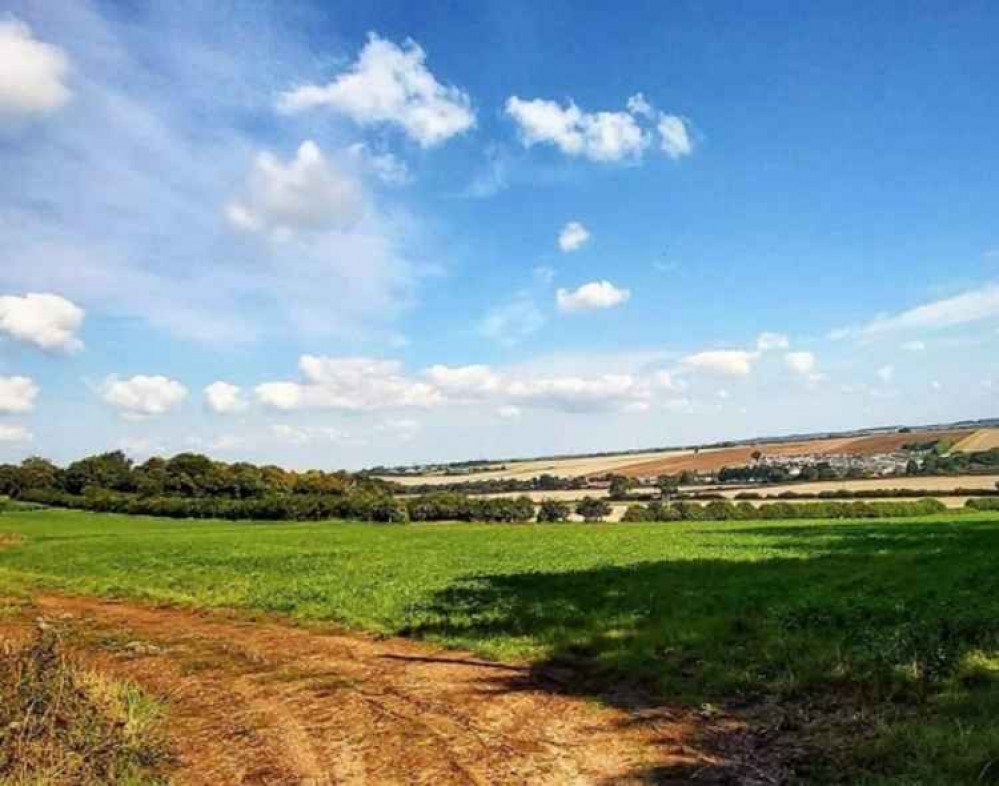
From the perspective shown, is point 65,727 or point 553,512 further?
point 553,512

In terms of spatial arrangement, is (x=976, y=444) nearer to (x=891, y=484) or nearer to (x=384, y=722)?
(x=891, y=484)

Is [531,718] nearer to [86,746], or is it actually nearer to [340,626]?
[86,746]

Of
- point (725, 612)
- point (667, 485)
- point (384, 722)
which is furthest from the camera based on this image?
point (667, 485)

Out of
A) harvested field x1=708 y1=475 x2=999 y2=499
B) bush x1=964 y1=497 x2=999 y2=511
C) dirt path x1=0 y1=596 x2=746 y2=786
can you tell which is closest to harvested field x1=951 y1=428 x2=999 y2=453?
harvested field x1=708 y1=475 x2=999 y2=499

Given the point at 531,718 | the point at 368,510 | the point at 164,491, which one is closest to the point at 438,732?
the point at 531,718

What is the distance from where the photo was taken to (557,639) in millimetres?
15047

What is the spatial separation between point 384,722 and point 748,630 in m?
7.74

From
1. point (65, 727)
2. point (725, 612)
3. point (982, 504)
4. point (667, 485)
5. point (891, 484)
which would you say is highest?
point (65, 727)

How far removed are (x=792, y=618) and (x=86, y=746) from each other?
41.5 feet

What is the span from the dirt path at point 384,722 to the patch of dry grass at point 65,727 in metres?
0.56

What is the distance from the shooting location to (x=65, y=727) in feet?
29.2

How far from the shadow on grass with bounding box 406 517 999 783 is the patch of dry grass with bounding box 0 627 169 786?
5.64m

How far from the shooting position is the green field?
932 centimetres

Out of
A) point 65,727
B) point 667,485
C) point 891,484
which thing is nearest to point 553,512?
point 667,485
